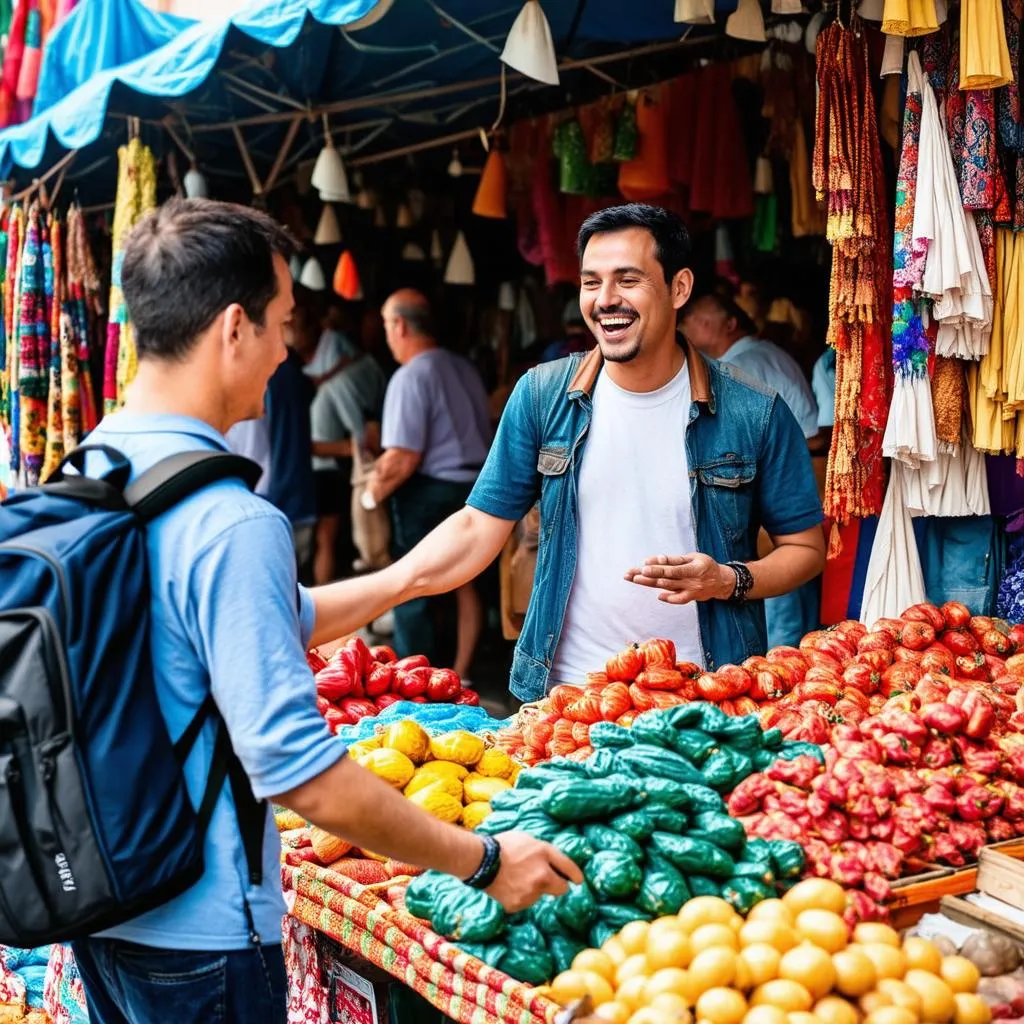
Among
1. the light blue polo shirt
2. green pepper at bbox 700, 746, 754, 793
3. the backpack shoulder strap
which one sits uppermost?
the backpack shoulder strap

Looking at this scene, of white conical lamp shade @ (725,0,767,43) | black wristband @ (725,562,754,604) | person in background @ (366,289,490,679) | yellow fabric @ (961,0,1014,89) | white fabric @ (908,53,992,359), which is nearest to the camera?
black wristband @ (725,562,754,604)

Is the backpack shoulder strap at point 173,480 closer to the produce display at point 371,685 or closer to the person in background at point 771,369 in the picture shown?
the produce display at point 371,685

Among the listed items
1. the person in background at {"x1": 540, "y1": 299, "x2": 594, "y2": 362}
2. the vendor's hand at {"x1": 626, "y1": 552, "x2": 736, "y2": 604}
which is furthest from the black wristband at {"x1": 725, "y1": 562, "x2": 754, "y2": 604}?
the person in background at {"x1": 540, "y1": 299, "x2": 594, "y2": 362}

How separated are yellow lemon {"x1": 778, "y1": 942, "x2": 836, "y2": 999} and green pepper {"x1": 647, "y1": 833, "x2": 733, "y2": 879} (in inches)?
10.6

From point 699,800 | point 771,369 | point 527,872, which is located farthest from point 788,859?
point 771,369

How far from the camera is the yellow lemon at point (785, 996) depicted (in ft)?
6.20

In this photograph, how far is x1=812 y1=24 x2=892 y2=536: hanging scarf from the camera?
4.00 m

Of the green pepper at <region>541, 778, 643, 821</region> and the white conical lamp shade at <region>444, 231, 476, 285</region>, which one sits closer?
the green pepper at <region>541, 778, 643, 821</region>

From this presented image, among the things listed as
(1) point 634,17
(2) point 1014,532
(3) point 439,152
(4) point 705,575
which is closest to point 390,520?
(3) point 439,152

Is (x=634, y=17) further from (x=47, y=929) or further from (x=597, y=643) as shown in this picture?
(x=47, y=929)

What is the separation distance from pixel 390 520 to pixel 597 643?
5.41 m

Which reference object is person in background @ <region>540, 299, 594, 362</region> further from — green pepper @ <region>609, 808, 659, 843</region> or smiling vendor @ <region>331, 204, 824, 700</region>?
green pepper @ <region>609, 808, 659, 843</region>

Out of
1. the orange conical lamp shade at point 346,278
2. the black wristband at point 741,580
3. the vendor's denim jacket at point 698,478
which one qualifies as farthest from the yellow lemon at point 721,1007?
the orange conical lamp shade at point 346,278

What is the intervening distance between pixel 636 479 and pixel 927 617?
90cm
